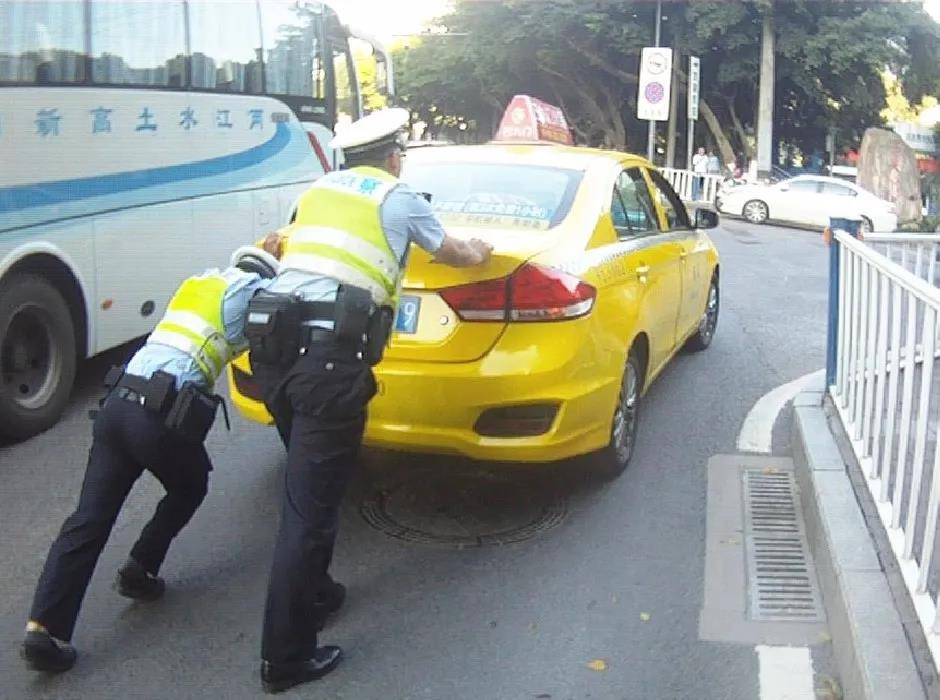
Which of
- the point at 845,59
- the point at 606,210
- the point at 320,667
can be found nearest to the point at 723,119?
the point at 845,59

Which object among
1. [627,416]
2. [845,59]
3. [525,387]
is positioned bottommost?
[627,416]

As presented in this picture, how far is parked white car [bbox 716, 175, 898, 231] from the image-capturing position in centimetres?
2123

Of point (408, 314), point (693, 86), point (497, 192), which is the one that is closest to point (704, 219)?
point (497, 192)

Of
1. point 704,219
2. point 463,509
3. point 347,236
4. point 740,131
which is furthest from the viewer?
point 740,131

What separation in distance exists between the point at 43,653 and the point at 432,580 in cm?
144

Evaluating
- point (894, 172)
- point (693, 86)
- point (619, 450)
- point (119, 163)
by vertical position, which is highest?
point (693, 86)

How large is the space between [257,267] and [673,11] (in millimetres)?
32505

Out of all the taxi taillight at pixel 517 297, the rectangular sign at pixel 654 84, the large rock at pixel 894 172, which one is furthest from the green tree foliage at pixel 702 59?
the taxi taillight at pixel 517 297

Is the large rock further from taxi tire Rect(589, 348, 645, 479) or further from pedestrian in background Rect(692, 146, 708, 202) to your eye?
taxi tire Rect(589, 348, 645, 479)

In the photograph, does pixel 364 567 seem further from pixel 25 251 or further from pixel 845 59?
pixel 845 59

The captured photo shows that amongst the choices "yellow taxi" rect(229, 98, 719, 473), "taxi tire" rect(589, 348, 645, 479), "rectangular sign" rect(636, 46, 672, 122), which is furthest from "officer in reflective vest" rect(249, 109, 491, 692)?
"rectangular sign" rect(636, 46, 672, 122)

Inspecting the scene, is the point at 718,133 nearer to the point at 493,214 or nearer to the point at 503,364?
the point at 493,214

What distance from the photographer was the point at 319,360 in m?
3.27

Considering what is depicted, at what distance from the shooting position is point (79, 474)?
5.34 meters
